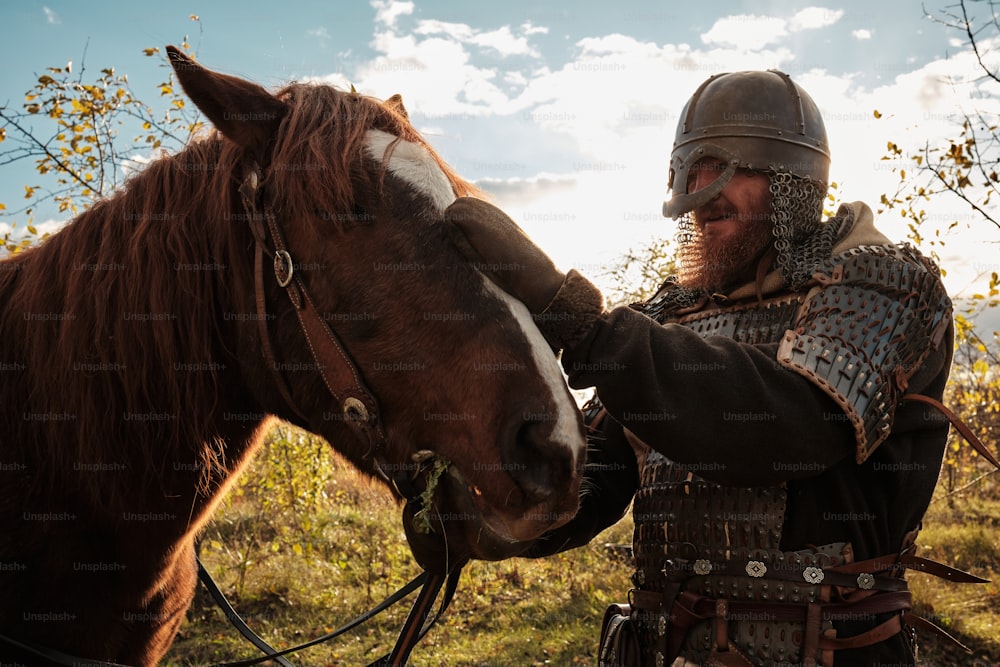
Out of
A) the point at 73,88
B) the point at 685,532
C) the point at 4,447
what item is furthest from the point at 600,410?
the point at 73,88

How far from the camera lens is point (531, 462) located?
6.01ft

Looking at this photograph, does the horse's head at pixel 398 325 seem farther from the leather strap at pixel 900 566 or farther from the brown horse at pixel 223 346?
the leather strap at pixel 900 566

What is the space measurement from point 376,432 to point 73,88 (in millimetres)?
6406

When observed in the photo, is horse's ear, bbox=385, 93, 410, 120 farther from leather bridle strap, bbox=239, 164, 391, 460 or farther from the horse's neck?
the horse's neck

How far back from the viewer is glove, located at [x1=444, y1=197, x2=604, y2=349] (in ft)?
6.28

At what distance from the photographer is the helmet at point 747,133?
9.72ft

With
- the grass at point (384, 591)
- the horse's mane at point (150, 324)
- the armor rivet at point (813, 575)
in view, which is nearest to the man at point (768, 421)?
the armor rivet at point (813, 575)

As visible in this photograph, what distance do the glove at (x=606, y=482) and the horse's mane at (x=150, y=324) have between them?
1.27 metres

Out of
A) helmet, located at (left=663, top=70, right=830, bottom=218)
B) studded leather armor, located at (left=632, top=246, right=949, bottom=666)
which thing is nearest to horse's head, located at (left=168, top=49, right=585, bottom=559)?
studded leather armor, located at (left=632, top=246, right=949, bottom=666)

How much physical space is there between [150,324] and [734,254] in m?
2.14

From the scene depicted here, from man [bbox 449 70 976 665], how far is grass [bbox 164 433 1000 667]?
4130 mm

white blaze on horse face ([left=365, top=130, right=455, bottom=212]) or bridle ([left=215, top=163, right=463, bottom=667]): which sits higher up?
white blaze on horse face ([left=365, top=130, right=455, bottom=212])

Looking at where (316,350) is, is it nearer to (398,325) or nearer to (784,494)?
(398,325)

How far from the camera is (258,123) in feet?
7.23
